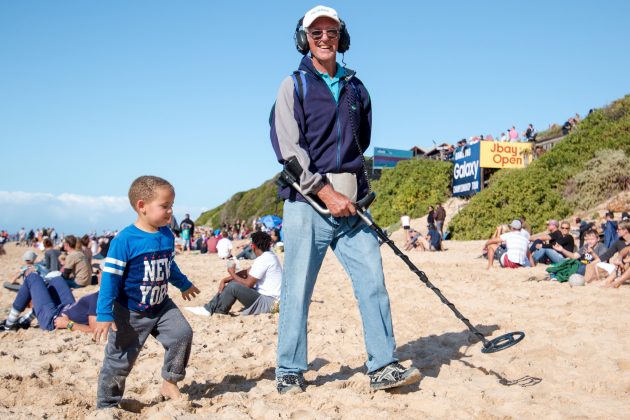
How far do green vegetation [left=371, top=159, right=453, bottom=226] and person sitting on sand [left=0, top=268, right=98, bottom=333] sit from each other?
2174 centimetres

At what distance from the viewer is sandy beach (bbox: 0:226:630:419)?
3.26 meters

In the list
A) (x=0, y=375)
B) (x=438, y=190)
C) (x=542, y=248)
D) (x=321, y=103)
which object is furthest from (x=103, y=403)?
(x=438, y=190)

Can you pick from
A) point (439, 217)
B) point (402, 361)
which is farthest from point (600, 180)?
point (402, 361)

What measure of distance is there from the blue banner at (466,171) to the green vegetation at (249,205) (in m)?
19.3

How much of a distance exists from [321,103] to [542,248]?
373 inches

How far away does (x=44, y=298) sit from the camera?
6.56 m

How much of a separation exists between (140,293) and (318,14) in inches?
78.2

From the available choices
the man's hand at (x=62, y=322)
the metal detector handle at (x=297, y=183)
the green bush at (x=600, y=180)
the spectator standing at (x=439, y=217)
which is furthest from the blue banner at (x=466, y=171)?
the metal detector handle at (x=297, y=183)

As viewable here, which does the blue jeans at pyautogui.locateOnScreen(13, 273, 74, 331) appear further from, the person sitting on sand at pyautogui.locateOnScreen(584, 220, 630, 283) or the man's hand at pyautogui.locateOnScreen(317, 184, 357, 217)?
the person sitting on sand at pyautogui.locateOnScreen(584, 220, 630, 283)

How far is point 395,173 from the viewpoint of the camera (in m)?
30.4

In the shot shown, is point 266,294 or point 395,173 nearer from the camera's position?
point 266,294

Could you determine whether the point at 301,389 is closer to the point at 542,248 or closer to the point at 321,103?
the point at 321,103

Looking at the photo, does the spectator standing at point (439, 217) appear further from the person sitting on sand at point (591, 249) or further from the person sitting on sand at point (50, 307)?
the person sitting on sand at point (50, 307)

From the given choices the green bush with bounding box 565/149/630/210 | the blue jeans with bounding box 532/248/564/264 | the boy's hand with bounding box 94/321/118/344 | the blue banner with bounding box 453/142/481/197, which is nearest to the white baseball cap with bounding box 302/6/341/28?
the boy's hand with bounding box 94/321/118/344
